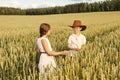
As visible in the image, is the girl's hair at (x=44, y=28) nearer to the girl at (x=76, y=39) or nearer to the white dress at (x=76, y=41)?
the girl at (x=76, y=39)

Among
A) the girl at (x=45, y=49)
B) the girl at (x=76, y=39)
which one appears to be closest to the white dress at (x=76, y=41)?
the girl at (x=76, y=39)

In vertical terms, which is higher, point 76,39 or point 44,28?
point 44,28

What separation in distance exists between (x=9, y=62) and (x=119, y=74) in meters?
2.39

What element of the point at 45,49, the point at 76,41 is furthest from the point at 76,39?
the point at 45,49

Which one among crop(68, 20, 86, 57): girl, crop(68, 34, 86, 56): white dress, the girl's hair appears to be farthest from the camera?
crop(68, 34, 86, 56): white dress

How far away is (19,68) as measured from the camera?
669 cm

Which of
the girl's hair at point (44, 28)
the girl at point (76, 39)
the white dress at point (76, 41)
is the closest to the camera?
the girl's hair at point (44, 28)

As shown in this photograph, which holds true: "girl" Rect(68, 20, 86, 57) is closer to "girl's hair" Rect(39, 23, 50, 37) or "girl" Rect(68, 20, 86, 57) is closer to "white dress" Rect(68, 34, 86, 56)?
"white dress" Rect(68, 34, 86, 56)

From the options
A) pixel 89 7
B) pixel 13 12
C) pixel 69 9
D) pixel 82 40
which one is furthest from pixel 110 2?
pixel 82 40

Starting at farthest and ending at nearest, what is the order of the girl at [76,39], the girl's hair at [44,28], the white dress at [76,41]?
1. the white dress at [76,41]
2. the girl at [76,39]
3. the girl's hair at [44,28]

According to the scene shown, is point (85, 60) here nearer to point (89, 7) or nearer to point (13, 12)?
point (89, 7)

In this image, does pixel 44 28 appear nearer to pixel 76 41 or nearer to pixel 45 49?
pixel 45 49

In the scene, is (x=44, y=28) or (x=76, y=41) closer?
(x=44, y=28)

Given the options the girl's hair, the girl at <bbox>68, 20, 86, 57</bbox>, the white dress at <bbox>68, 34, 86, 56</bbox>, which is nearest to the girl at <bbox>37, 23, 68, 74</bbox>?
the girl's hair
